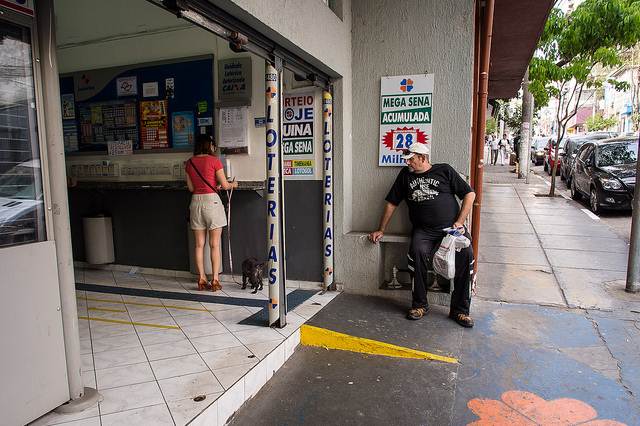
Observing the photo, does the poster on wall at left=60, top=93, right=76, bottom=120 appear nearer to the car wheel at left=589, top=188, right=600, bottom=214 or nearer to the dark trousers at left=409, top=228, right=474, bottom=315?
the dark trousers at left=409, top=228, right=474, bottom=315

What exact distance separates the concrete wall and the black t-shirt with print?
381mm

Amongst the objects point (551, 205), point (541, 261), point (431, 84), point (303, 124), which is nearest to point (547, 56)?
point (551, 205)

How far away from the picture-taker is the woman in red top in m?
4.80

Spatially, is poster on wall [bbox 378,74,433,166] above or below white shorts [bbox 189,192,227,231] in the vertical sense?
above

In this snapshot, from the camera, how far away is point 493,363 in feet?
11.6

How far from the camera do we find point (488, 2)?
185 inches

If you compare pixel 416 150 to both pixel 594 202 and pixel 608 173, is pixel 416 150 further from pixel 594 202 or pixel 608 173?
pixel 608 173

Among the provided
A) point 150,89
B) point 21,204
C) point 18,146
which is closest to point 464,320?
point 21,204

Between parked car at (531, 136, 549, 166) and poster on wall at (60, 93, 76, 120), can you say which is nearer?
poster on wall at (60, 93, 76, 120)

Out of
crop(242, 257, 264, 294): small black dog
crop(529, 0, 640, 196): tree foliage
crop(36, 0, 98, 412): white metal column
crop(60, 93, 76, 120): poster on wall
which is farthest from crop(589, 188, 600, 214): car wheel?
crop(36, 0, 98, 412): white metal column

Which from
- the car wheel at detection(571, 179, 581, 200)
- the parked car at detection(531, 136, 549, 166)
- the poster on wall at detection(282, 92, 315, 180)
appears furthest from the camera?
the parked car at detection(531, 136, 549, 166)

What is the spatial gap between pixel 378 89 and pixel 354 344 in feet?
9.33

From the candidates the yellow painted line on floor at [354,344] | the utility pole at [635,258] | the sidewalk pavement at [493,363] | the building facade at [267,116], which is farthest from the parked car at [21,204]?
the utility pole at [635,258]

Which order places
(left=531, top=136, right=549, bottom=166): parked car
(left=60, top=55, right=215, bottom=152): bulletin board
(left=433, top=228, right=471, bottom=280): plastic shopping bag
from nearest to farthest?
1. (left=433, top=228, right=471, bottom=280): plastic shopping bag
2. (left=60, top=55, right=215, bottom=152): bulletin board
3. (left=531, top=136, right=549, bottom=166): parked car
